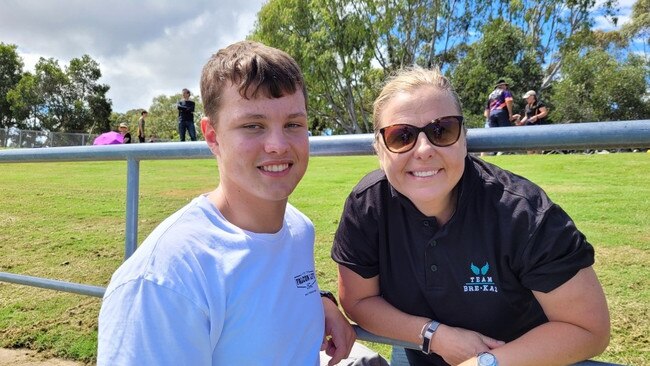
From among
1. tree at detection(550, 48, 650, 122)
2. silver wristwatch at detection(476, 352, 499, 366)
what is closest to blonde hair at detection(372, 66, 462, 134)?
silver wristwatch at detection(476, 352, 499, 366)

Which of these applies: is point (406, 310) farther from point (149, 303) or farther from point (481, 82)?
point (481, 82)

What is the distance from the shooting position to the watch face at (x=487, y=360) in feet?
4.52

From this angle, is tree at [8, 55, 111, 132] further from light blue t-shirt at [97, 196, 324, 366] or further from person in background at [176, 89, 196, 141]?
light blue t-shirt at [97, 196, 324, 366]

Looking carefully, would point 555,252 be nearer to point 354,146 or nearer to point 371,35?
point 354,146

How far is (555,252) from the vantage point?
133cm

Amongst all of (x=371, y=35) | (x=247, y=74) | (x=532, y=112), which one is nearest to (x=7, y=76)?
(x=371, y=35)

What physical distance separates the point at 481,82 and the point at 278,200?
27.6 meters

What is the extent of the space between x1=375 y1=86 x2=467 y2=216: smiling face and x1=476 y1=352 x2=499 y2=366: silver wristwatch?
441 mm

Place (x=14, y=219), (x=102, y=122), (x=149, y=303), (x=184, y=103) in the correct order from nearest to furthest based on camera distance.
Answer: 1. (x=149, y=303)
2. (x=14, y=219)
3. (x=184, y=103)
4. (x=102, y=122)

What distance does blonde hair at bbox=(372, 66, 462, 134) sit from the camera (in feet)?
5.17

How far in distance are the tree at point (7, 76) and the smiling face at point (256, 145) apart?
56081mm

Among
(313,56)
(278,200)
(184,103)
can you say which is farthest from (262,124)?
(313,56)

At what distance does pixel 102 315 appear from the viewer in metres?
1.12

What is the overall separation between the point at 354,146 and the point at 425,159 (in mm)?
222
